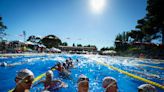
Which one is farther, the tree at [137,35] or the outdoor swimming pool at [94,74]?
the tree at [137,35]

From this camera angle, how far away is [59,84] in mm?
8094

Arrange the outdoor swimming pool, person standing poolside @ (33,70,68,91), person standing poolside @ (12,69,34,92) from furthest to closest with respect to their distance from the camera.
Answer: the outdoor swimming pool < person standing poolside @ (33,70,68,91) < person standing poolside @ (12,69,34,92)

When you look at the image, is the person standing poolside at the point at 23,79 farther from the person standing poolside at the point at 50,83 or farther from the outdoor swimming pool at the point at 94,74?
the outdoor swimming pool at the point at 94,74

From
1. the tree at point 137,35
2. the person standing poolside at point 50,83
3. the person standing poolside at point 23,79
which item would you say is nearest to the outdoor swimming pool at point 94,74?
the person standing poolside at point 50,83

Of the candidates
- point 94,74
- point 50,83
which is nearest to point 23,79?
point 50,83

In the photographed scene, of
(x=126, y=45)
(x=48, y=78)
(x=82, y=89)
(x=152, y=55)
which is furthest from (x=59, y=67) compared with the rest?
(x=126, y=45)

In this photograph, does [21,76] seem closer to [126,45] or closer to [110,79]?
[110,79]

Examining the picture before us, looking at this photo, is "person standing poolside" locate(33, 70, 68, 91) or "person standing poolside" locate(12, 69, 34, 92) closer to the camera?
"person standing poolside" locate(12, 69, 34, 92)

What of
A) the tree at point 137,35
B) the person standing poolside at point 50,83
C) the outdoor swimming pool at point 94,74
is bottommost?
the outdoor swimming pool at point 94,74

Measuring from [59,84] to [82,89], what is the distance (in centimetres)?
406

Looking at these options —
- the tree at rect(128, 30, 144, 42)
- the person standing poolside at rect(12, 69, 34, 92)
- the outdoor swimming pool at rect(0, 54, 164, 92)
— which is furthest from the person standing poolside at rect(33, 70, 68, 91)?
the tree at rect(128, 30, 144, 42)

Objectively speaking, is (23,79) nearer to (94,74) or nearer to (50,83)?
(50,83)

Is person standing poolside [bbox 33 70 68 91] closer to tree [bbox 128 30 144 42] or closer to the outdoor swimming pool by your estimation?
the outdoor swimming pool

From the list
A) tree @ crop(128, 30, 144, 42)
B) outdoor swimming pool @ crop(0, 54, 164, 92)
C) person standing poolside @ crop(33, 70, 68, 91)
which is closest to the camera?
person standing poolside @ crop(33, 70, 68, 91)
